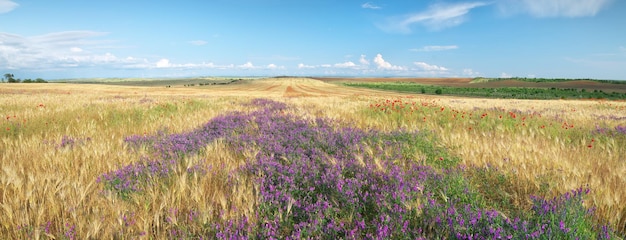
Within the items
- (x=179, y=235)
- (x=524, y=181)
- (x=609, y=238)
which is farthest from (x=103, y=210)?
(x=524, y=181)

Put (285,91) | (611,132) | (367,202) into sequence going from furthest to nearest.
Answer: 1. (285,91)
2. (611,132)
3. (367,202)

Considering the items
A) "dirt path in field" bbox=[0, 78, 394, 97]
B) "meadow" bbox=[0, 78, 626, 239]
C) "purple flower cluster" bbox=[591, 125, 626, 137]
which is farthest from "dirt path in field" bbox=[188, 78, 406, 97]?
"meadow" bbox=[0, 78, 626, 239]

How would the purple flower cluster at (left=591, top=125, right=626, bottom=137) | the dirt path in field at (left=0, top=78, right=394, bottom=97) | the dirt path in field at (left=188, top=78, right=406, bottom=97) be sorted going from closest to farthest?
1. the purple flower cluster at (left=591, top=125, right=626, bottom=137)
2. the dirt path in field at (left=0, top=78, right=394, bottom=97)
3. the dirt path in field at (left=188, top=78, right=406, bottom=97)

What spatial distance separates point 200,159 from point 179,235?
1.61m

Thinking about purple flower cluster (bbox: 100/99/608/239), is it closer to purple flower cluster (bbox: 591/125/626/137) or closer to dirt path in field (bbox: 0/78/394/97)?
purple flower cluster (bbox: 591/125/626/137)

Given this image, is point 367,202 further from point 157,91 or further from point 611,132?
point 157,91

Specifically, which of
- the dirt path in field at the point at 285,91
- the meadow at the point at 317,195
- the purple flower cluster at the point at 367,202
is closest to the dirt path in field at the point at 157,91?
the dirt path in field at the point at 285,91

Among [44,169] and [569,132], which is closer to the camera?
[44,169]

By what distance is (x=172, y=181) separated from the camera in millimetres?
2816

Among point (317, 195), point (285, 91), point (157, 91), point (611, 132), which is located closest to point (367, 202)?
point (317, 195)

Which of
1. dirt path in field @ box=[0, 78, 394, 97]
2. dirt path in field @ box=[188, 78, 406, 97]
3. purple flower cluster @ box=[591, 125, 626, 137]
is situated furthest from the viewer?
dirt path in field @ box=[188, 78, 406, 97]

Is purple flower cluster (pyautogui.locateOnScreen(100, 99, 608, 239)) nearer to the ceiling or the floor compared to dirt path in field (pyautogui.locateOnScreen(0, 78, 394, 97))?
nearer to the floor

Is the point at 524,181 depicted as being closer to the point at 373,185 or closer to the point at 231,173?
the point at 373,185

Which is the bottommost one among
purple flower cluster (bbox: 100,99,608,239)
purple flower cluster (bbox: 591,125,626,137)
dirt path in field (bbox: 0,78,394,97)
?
purple flower cluster (bbox: 100,99,608,239)
